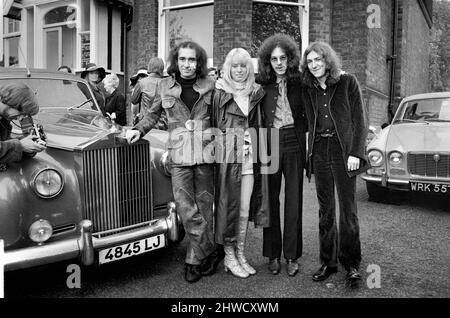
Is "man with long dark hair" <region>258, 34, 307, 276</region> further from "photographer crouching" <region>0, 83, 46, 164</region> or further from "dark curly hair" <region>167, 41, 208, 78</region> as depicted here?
"photographer crouching" <region>0, 83, 46, 164</region>

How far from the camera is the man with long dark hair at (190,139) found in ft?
10.9

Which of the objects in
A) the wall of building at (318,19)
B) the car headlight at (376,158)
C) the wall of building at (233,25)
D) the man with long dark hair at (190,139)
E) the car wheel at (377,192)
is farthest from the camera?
the wall of building at (318,19)

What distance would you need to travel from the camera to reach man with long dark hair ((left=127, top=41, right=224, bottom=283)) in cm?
333

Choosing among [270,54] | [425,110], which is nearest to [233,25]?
[425,110]

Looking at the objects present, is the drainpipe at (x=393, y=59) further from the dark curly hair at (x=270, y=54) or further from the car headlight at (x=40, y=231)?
the car headlight at (x=40, y=231)

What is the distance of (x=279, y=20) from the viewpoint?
930 cm

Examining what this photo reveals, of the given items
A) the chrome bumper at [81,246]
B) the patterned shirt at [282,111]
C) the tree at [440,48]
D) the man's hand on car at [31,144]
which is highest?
the tree at [440,48]

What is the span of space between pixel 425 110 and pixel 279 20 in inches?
158

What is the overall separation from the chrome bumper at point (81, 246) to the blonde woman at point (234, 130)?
43cm

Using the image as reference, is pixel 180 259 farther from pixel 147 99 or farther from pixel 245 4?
pixel 245 4

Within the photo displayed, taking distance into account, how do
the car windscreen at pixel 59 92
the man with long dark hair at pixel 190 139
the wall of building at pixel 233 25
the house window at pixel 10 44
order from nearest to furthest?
the man with long dark hair at pixel 190 139 → the car windscreen at pixel 59 92 → the wall of building at pixel 233 25 → the house window at pixel 10 44

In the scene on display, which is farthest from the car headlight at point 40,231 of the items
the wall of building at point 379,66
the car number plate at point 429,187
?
the wall of building at point 379,66

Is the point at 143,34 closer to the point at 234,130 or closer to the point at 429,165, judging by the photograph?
the point at 429,165

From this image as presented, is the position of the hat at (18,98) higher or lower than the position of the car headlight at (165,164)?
higher
